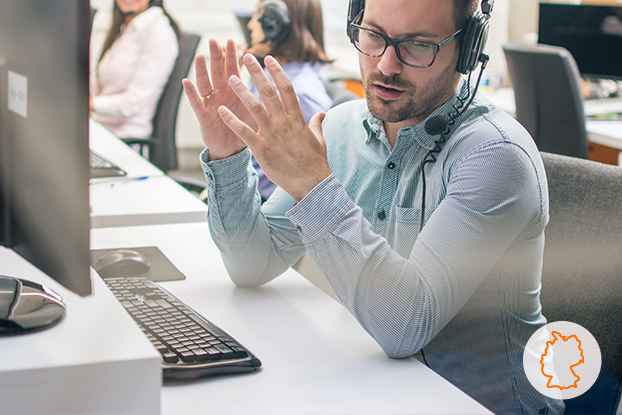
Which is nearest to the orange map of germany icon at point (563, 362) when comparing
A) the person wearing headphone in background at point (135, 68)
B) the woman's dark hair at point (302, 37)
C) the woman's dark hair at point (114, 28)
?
the woman's dark hair at point (302, 37)

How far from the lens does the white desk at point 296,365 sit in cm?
75

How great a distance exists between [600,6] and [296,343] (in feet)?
9.54

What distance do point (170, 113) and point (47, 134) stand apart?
6.83ft

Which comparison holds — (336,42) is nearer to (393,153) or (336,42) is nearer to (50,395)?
(393,153)

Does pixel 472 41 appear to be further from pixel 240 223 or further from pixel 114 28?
pixel 114 28

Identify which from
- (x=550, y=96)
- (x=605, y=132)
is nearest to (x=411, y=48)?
(x=550, y=96)

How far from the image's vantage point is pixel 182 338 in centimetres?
84

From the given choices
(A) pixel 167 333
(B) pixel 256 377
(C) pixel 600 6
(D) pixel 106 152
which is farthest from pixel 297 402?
A: (C) pixel 600 6

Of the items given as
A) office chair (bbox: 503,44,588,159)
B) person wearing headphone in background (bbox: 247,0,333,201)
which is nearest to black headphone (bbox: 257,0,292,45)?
person wearing headphone in background (bbox: 247,0,333,201)

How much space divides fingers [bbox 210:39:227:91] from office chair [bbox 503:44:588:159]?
1.69 meters

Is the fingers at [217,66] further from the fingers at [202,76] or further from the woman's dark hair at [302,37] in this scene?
the woman's dark hair at [302,37]

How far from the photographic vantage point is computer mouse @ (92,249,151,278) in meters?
1.08

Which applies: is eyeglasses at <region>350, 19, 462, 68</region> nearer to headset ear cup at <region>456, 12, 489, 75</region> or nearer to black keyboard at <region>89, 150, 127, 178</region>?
headset ear cup at <region>456, 12, 489, 75</region>

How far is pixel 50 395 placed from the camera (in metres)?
0.60
